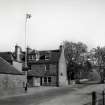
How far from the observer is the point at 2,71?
29.1 meters

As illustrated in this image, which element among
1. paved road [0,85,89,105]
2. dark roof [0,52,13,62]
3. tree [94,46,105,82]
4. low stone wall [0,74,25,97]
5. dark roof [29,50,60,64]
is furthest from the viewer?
tree [94,46,105,82]

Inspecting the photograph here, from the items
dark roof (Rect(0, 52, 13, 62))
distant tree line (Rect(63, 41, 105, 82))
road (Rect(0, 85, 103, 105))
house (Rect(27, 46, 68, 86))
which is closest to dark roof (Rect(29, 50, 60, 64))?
house (Rect(27, 46, 68, 86))

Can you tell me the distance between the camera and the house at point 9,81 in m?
28.9

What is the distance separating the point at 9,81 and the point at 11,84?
0.76 m

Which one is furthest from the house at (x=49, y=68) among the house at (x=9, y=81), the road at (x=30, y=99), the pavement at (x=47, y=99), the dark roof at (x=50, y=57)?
the road at (x=30, y=99)

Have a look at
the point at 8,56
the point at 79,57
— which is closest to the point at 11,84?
the point at 8,56

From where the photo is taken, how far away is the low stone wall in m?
28.9

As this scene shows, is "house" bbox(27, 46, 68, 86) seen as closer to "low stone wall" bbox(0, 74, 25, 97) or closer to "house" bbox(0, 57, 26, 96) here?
"low stone wall" bbox(0, 74, 25, 97)

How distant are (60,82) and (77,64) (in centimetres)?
1569

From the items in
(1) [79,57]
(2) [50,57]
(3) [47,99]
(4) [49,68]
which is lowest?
(3) [47,99]

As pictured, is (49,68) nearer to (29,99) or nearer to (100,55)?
(100,55)

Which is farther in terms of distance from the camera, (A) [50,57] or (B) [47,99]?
(A) [50,57]

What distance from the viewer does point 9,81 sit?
101ft

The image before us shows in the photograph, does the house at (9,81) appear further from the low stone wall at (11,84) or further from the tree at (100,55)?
the tree at (100,55)
